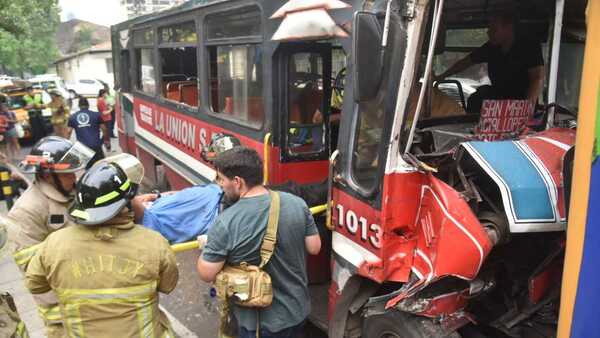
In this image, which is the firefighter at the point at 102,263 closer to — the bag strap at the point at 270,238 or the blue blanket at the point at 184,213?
the bag strap at the point at 270,238

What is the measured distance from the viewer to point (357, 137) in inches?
107

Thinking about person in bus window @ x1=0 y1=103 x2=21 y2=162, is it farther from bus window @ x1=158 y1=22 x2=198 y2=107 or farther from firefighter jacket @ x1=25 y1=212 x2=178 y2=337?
firefighter jacket @ x1=25 y1=212 x2=178 y2=337

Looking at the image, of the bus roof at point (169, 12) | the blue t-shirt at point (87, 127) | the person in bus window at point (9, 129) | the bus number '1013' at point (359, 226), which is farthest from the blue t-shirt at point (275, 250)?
the person in bus window at point (9, 129)

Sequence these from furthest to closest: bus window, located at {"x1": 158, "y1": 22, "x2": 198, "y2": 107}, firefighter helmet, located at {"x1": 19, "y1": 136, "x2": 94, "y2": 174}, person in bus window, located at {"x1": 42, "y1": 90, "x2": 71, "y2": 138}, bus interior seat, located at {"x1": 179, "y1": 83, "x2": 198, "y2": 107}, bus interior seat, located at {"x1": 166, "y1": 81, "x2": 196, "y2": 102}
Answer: person in bus window, located at {"x1": 42, "y1": 90, "x2": 71, "y2": 138} → bus interior seat, located at {"x1": 166, "y1": 81, "x2": 196, "y2": 102} → bus interior seat, located at {"x1": 179, "y1": 83, "x2": 198, "y2": 107} → bus window, located at {"x1": 158, "y1": 22, "x2": 198, "y2": 107} → firefighter helmet, located at {"x1": 19, "y1": 136, "x2": 94, "y2": 174}

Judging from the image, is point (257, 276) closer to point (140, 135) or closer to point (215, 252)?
point (215, 252)

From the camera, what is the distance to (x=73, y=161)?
8.70 ft

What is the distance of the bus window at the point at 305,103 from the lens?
3.66 m

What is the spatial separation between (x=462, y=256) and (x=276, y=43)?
2080mm

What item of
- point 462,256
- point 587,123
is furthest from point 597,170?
point 462,256

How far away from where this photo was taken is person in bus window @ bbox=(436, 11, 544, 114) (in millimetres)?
3311

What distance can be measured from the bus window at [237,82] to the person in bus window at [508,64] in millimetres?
1416

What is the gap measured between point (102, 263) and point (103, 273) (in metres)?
0.04

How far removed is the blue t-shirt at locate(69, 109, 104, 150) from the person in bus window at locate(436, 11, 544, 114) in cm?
690

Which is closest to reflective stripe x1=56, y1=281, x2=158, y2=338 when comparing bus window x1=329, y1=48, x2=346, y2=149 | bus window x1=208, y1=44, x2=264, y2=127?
bus window x1=208, y1=44, x2=264, y2=127
